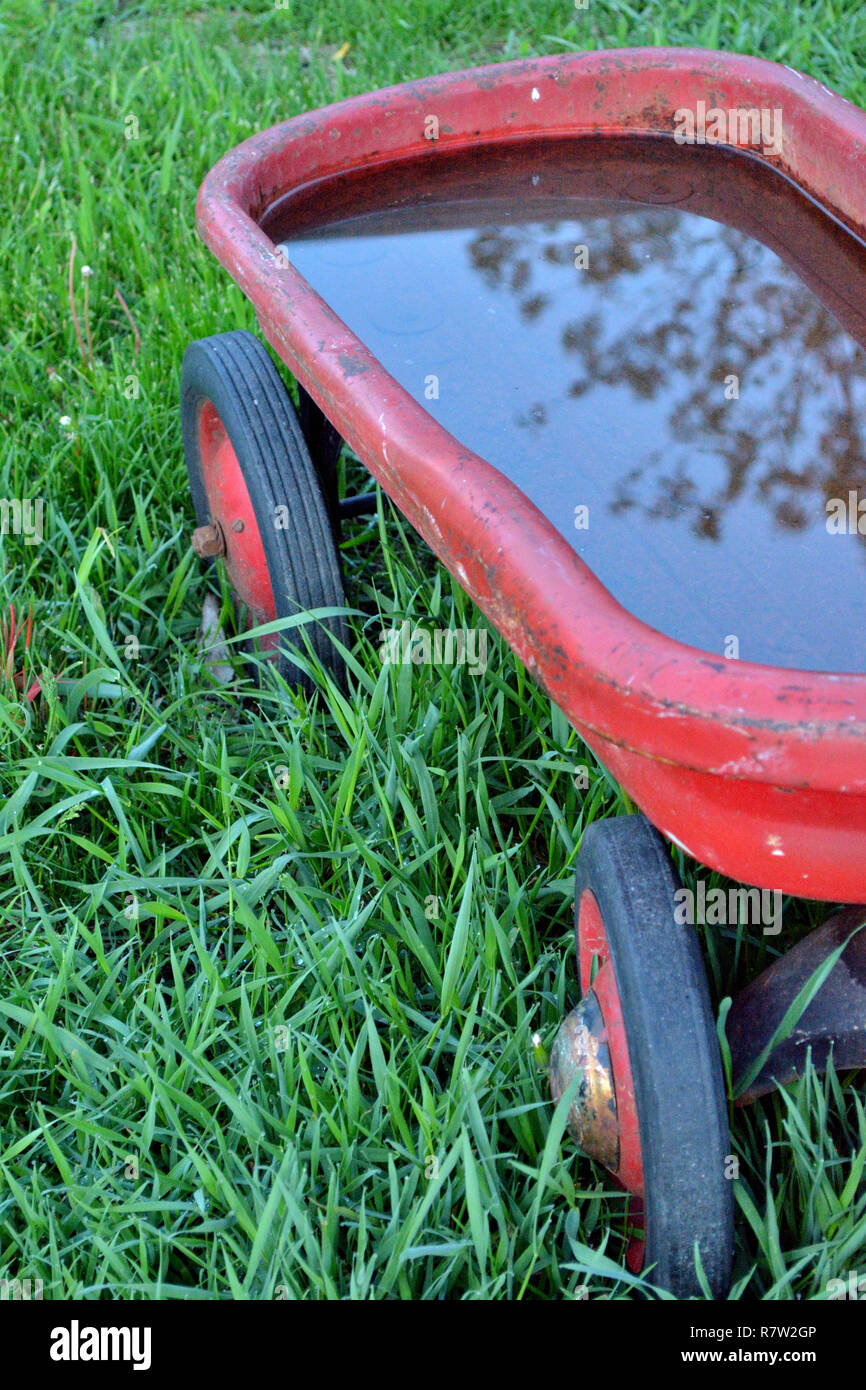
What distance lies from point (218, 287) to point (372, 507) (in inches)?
37.3

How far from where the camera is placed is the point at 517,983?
1678 mm

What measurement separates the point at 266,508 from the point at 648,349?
675mm

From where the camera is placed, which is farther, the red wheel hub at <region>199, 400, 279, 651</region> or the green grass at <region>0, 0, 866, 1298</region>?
the red wheel hub at <region>199, 400, 279, 651</region>

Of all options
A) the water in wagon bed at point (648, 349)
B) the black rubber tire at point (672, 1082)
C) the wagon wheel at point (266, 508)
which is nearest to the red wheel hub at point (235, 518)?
the wagon wheel at point (266, 508)

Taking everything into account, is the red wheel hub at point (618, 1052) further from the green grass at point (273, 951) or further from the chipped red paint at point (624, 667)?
the chipped red paint at point (624, 667)

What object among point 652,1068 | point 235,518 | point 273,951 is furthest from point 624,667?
point 235,518

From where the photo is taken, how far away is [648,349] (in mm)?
2064

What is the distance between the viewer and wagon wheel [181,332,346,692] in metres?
2.05

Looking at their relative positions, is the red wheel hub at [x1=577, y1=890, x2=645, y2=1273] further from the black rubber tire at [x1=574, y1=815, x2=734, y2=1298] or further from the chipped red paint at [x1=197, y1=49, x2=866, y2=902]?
the chipped red paint at [x1=197, y1=49, x2=866, y2=902]

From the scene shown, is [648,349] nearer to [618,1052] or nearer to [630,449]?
[630,449]

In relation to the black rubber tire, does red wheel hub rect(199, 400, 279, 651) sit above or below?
above

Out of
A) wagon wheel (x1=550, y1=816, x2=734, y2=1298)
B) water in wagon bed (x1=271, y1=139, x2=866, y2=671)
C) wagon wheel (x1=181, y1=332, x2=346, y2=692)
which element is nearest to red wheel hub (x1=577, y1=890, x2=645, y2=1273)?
wagon wheel (x1=550, y1=816, x2=734, y2=1298)

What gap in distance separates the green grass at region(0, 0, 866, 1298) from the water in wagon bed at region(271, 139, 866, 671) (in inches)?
14.9

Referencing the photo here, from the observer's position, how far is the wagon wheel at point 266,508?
6.73ft
